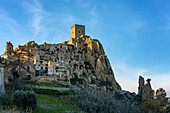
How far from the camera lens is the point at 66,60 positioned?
223 feet

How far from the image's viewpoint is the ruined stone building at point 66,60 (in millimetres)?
57875

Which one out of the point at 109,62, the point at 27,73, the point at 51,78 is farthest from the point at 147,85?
the point at 27,73

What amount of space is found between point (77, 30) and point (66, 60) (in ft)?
122

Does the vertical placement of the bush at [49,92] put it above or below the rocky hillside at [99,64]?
below

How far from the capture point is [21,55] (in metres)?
72.4

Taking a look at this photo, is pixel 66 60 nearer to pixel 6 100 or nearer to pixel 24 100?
pixel 6 100

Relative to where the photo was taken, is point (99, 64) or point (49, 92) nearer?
point (49, 92)

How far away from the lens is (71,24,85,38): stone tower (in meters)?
101

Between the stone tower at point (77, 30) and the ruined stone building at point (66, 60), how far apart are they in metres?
3.74

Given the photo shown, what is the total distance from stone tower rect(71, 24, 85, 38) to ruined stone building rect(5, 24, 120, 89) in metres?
3.74

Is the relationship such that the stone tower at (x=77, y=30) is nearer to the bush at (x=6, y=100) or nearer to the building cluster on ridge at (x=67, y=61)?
the building cluster on ridge at (x=67, y=61)

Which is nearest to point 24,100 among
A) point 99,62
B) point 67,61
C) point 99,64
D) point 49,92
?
point 49,92

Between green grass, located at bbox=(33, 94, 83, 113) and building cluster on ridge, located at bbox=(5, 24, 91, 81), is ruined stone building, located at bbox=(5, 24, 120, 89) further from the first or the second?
green grass, located at bbox=(33, 94, 83, 113)

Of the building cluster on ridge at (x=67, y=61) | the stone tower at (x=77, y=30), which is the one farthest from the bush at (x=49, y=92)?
the stone tower at (x=77, y=30)
